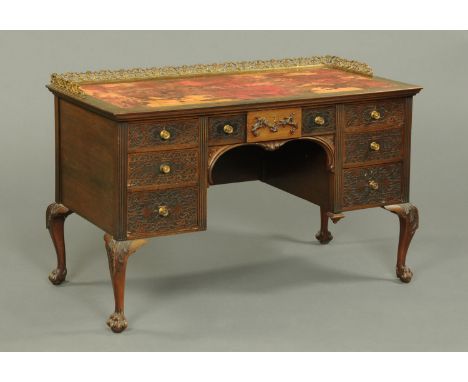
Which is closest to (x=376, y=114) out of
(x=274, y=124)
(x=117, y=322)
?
(x=274, y=124)

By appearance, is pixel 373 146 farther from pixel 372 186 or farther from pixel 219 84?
pixel 219 84

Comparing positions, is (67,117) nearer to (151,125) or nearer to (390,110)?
(151,125)

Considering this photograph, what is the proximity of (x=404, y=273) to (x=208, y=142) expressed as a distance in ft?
4.29

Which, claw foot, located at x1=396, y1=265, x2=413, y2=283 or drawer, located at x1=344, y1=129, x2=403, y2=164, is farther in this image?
claw foot, located at x1=396, y1=265, x2=413, y2=283

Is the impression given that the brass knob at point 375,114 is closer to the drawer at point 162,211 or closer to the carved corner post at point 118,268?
the drawer at point 162,211

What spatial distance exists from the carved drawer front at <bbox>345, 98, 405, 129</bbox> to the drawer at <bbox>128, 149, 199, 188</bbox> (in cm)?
81

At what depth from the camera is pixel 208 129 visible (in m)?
6.92

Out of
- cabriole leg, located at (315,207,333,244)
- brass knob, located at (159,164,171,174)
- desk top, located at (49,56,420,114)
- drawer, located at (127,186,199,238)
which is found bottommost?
cabriole leg, located at (315,207,333,244)

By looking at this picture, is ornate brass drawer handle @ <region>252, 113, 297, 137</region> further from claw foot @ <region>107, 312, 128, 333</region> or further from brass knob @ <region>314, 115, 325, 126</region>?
claw foot @ <region>107, 312, 128, 333</region>

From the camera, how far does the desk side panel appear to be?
685 cm

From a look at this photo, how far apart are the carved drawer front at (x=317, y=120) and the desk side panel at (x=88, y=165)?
Result: 92cm

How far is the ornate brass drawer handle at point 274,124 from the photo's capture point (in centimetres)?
702

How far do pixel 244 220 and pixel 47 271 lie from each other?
1.31 meters

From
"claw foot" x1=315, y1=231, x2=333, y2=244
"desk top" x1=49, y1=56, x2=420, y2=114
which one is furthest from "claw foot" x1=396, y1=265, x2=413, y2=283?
"desk top" x1=49, y1=56, x2=420, y2=114
